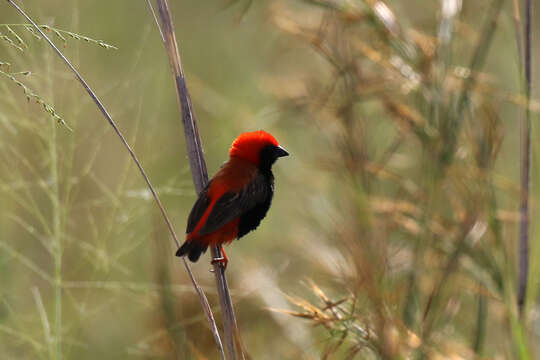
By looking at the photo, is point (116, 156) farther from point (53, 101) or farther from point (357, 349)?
point (357, 349)

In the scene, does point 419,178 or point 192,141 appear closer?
point 192,141

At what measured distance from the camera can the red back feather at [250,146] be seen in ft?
9.48

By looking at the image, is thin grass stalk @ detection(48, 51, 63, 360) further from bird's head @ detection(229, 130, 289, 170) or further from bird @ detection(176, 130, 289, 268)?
bird's head @ detection(229, 130, 289, 170)

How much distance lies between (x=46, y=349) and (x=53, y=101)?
0.88m

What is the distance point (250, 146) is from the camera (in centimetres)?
291

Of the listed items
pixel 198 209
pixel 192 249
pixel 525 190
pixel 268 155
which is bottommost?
pixel 525 190

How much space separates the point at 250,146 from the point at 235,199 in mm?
395

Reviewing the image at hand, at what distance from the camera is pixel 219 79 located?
568 cm

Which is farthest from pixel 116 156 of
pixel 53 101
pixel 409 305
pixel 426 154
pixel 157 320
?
pixel 409 305

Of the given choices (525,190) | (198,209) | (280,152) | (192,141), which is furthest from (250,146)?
(525,190)

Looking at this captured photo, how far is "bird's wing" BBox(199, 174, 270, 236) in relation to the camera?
2.47 meters

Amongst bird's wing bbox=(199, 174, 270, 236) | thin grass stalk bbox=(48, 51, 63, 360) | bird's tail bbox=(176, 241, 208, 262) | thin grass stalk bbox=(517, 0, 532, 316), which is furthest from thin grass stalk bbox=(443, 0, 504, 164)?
thin grass stalk bbox=(48, 51, 63, 360)

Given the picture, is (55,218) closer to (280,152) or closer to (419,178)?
(280,152)

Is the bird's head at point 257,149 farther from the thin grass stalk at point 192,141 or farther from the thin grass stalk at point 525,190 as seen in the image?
the thin grass stalk at point 525,190
